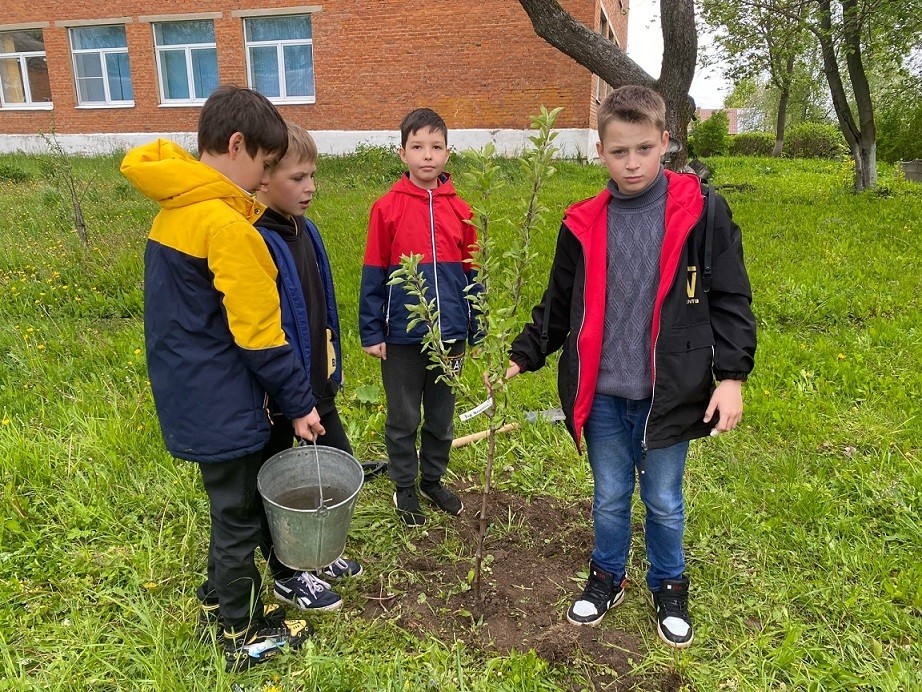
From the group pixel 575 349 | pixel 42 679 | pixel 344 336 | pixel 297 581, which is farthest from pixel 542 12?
pixel 42 679

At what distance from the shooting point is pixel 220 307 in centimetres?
189

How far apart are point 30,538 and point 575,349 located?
2.46 m

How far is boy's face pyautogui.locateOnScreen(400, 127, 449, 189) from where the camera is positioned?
256cm

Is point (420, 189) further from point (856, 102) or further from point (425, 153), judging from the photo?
point (856, 102)

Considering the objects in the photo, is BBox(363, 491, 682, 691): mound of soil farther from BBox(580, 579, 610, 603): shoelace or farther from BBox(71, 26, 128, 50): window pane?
BBox(71, 26, 128, 50): window pane

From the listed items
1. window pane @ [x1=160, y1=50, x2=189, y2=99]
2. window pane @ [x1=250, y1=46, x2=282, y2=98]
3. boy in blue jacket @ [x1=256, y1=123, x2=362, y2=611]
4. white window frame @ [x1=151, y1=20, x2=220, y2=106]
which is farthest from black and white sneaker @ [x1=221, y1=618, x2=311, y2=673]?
window pane @ [x1=160, y1=50, x2=189, y2=99]

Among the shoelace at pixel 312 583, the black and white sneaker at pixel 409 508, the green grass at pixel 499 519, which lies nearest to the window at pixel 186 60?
A: the green grass at pixel 499 519

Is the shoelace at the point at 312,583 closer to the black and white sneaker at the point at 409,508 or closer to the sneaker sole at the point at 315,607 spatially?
the sneaker sole at the point at 315,607

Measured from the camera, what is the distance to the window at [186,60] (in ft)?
52.7

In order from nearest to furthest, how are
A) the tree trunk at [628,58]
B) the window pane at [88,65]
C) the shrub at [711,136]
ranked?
1. the tree trunk at [628,58]
2. the window pane at [88,65]
3. the shrub at [711,136]

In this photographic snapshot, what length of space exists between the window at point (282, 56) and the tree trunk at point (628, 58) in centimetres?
939

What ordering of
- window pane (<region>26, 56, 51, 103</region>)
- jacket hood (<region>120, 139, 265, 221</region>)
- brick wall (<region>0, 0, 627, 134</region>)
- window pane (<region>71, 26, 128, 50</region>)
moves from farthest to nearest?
window pane (<region>26, 56, 51, 103</region>) → window pane (<region>71, 26, 128, 50</region>) → brick wall (<region>0, 0, 627, 134</region>) → jacket hood (<region>120, 139, 265, 221</region>)

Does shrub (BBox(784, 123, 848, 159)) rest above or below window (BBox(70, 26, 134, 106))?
below

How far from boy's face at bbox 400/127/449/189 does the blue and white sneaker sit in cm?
161
